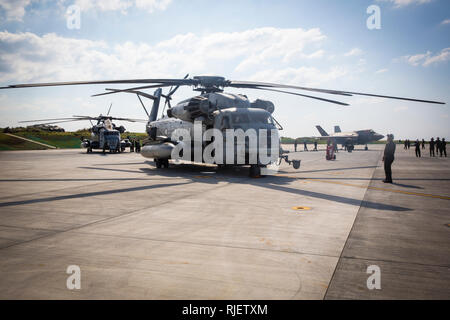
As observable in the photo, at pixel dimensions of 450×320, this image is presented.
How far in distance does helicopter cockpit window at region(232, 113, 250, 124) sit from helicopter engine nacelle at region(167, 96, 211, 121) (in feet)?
5.20

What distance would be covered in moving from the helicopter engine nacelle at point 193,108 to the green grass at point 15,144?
50.1 metres

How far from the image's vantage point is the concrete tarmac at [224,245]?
3525mm

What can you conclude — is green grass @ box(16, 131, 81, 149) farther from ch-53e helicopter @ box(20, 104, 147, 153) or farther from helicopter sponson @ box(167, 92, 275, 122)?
helicopter sponson @ box(167, 92, 275, 122)

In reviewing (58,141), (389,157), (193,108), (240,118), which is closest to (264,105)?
(240,118)

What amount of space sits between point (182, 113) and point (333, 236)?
1217 cm

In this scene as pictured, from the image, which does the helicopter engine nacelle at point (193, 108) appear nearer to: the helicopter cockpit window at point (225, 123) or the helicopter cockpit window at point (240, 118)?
the helicopter cockpit window at point (225, 123)

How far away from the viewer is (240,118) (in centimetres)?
1403

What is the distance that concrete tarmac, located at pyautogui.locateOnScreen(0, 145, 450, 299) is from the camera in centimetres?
353

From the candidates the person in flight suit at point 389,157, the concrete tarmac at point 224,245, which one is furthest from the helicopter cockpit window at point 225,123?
the person in flight suit at point 389,157

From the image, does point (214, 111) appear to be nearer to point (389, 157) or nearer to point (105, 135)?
point (389, 157)

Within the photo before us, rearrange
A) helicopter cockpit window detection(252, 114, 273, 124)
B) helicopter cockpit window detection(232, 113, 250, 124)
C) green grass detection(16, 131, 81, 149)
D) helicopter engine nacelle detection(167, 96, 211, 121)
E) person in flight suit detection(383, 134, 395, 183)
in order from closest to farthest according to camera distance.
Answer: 1. person in flight suit detection(383, 134, 395, 183)
2. helicopter cockpit window detection(232, 113, 250, 124)
3. helicopter cockpit window detection(252, 114, 273, 124)
4. helicopter engine nacelle detection(167, 96, 211, 121)
5. green grass detection(16, 131, 81, 149)

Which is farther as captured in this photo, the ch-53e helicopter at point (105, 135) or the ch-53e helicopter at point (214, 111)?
the ch-53e helicopter at point (105, 135)

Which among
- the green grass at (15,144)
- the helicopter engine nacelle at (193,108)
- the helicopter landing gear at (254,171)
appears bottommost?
the helicopter landing gear at (254,171)

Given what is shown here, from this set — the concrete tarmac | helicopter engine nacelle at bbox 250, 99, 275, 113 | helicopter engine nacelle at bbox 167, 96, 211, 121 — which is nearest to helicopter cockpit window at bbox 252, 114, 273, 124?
helicopter engine nacelle at bbox 250, 99, 275, 113
